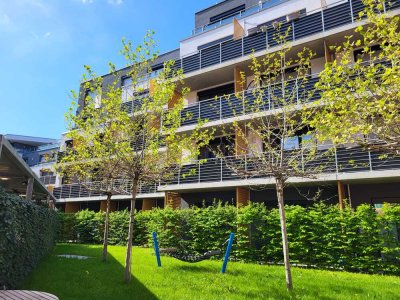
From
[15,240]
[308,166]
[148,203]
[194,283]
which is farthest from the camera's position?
[148,203]

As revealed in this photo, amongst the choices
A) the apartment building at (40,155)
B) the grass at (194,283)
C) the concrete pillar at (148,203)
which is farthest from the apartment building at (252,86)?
the apartment building at (40,155)

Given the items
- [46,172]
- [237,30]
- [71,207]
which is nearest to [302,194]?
[237,30]

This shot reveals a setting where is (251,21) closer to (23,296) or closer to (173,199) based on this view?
(173,199)

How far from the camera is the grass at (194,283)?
294 inches

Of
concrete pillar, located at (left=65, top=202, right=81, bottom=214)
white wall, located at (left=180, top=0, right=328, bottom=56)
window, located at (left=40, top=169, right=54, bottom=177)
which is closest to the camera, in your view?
white wall, located at (left=180, top=0, right=328, bottom=56)

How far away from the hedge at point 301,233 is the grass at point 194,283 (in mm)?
1427

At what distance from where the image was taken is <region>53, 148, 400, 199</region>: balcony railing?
44.7 ft

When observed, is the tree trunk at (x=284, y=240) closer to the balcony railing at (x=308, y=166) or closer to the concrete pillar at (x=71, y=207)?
the balcony railing at (x=308, y=166)

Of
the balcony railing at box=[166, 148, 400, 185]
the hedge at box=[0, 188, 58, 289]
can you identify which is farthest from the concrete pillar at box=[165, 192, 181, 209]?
the hedge at box=[0, 188, 58, 289]

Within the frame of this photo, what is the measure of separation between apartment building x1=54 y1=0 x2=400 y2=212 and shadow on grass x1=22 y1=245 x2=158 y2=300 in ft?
19.2

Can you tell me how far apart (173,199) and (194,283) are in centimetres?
1254

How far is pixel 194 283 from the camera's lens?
8680 mm

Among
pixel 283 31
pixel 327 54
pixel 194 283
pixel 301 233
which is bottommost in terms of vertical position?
pixel 194 283

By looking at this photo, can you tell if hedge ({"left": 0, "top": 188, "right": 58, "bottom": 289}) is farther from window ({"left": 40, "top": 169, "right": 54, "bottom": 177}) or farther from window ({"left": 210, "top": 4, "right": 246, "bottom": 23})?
window ({"left": 40, "top": 169, "right": 54, "bottom": 177})
